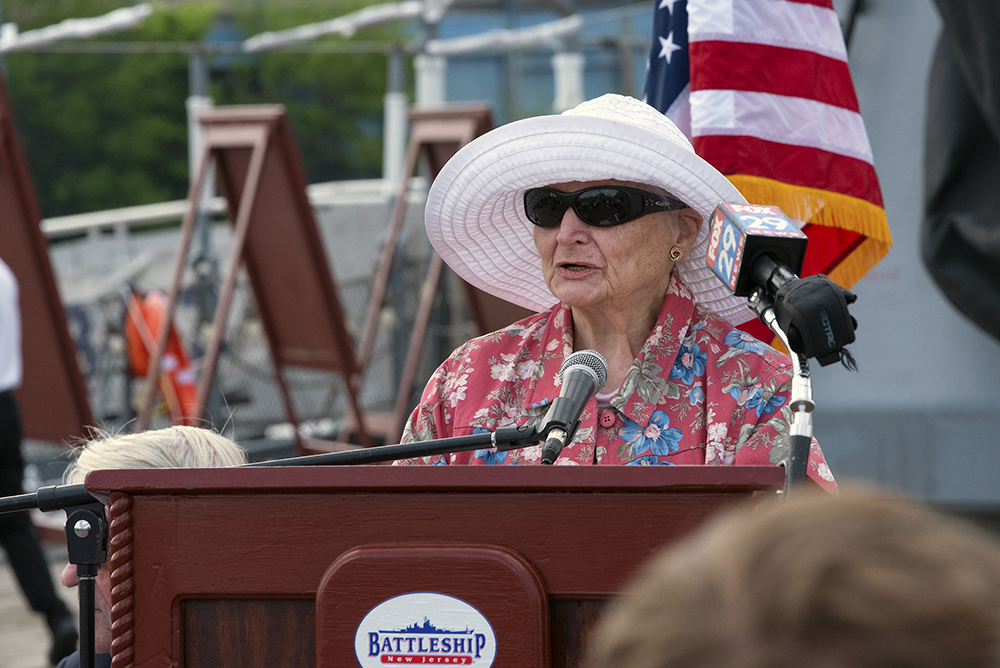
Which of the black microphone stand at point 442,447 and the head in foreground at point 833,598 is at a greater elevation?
the head in foreground at point 833,598

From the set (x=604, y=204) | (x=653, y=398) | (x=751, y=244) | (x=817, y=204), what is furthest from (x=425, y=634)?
(x=817, y=204)

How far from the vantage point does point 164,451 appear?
2314mm

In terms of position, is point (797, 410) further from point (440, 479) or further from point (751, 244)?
point (440, 479)

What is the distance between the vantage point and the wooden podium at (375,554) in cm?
149

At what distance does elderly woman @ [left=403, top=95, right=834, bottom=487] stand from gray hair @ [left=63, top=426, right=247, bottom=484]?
1.31 feet

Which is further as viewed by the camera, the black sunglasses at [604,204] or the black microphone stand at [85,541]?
the black sunglasses at [604,204]

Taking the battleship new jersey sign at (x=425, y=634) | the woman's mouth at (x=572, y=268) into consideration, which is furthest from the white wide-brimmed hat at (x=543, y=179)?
the battleship new jersey sign at (x=425, y=634)

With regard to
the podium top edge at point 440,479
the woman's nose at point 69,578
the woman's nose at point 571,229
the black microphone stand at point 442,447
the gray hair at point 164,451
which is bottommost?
the woman's nose at point 69,578

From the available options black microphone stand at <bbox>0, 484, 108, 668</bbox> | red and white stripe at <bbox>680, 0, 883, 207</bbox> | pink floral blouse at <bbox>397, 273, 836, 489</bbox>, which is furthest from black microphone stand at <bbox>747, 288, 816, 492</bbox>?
red and white stripe at <bbox>680, 0, 883, 207</bbox>

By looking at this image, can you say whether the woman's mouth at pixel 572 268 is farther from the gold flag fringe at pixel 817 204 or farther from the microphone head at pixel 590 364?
the gold flag fringe at pixel 817 204

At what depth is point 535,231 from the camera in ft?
7.82

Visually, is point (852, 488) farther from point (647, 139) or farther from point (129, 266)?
point (129, 266)

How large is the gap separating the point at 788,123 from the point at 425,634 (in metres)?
2.04

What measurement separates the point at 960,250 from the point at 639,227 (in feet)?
8.73
